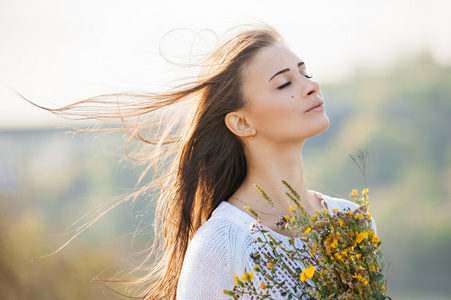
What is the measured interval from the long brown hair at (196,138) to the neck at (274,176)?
5.6 inches

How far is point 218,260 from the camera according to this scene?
224cm

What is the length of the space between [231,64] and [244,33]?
19cm

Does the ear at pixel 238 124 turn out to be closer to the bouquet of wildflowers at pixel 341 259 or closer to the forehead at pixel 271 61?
the forehead at pixel 271 61

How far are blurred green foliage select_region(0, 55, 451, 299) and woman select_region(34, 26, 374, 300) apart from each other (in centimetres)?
236

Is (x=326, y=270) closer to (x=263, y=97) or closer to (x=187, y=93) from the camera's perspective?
(x=263, y=97)

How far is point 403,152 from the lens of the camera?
7.86 meters

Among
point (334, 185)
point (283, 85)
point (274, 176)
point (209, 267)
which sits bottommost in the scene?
point (334, 185)

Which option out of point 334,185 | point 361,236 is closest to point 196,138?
point 361,236

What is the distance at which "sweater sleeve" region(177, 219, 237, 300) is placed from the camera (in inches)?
87.3

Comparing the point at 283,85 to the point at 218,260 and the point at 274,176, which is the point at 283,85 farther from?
the point at 218,260

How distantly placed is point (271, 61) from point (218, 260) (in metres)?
0.87

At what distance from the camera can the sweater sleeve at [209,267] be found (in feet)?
7.27

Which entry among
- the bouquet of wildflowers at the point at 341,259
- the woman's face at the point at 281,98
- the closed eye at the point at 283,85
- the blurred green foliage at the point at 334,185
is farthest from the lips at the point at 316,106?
the blurred green foliage at the point at 334,185

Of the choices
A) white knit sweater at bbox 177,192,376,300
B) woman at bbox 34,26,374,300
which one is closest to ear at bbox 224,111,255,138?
woman at bbox 34,26,374,300
